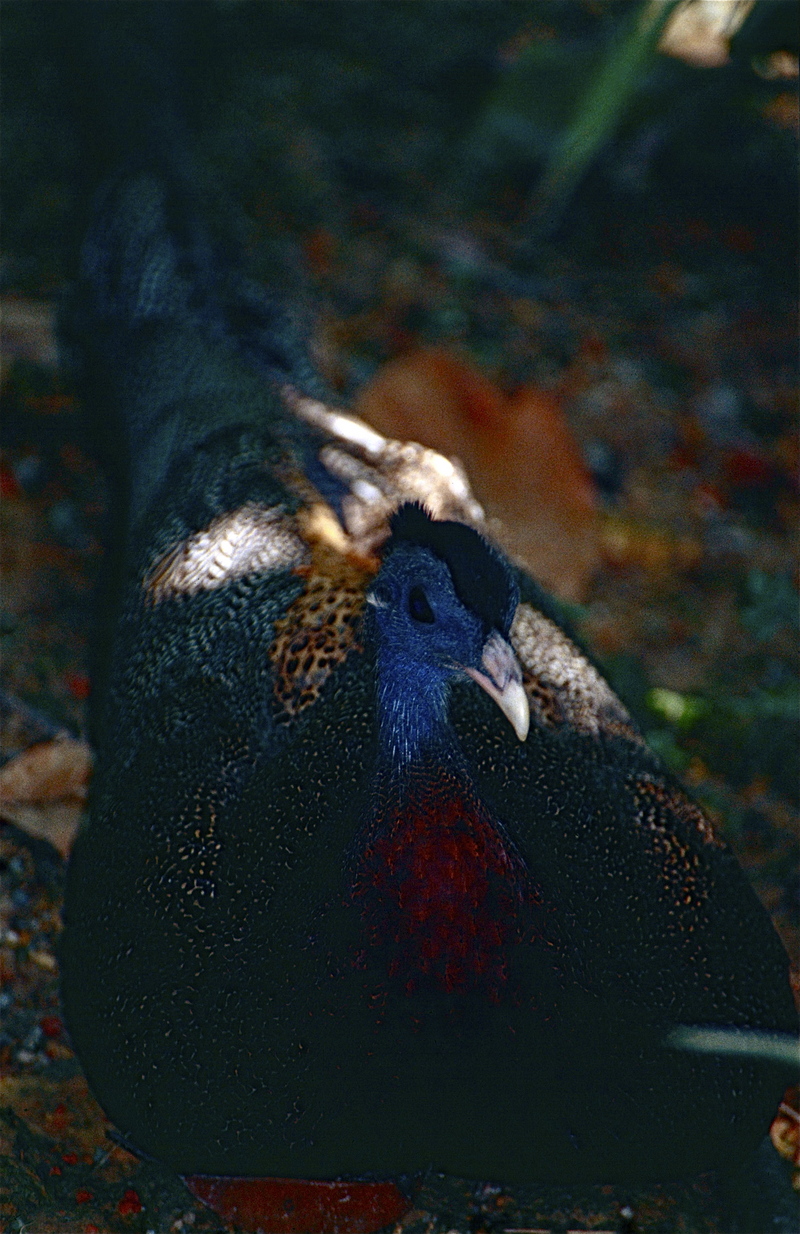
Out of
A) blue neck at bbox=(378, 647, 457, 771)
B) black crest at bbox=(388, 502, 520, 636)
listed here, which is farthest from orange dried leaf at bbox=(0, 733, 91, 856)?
black crest at bbox=(388, 502, 520, 636)

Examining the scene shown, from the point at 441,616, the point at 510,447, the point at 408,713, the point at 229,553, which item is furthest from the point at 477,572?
the point at 510,447

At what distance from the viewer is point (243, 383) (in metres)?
3.37

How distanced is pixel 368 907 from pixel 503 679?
568 mm

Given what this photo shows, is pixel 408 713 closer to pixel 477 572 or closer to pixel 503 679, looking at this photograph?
pixel 503 679

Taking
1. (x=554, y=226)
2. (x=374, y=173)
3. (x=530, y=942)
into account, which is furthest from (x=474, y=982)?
(x=374, y=173)

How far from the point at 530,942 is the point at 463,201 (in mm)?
4377

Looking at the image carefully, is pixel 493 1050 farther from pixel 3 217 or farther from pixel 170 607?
pixel 3 217

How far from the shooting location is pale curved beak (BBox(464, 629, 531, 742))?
86.8 inches

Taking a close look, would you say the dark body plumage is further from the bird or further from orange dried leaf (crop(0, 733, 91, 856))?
orange dried leaf (crop(0, 733, 91, 856))

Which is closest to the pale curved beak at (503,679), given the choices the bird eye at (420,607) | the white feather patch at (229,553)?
the bird eye at (420,607)

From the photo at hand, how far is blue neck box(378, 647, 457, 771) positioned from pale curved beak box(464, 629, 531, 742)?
18 centimetres

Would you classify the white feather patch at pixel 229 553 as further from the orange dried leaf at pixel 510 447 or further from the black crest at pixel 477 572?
the orange dried leaf at pixel 510 447

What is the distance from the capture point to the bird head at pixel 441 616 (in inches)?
88.1

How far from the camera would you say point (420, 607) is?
2332 millimetres
